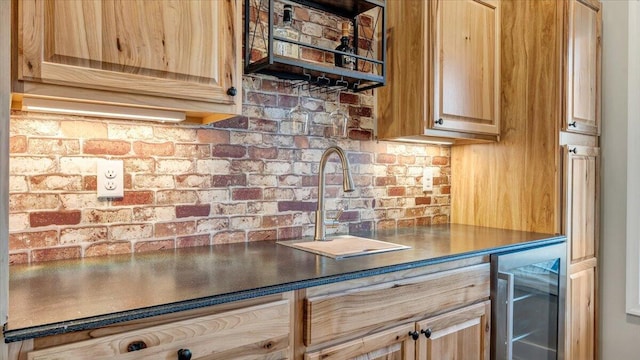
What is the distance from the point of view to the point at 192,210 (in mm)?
1633

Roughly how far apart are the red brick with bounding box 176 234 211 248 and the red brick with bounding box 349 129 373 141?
87 centimetres

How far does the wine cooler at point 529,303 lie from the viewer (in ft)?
5.70

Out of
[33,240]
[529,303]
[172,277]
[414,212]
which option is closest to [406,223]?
[414,212]

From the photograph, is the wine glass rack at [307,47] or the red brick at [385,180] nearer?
the wine glass rack at [307,47]

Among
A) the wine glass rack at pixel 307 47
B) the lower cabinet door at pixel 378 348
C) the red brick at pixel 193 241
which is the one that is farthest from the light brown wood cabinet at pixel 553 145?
the red brick at pixel 193 241

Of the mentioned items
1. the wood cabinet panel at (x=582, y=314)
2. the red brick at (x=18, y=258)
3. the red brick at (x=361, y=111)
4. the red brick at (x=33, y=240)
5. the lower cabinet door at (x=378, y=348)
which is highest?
the red brick at (x=361, y=111)

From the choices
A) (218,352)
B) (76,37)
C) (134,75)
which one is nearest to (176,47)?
(134,75)

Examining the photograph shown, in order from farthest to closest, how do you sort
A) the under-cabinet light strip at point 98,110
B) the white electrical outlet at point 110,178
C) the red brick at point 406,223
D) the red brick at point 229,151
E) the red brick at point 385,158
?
the red brick at point 406,223 < the red brick at point 385,158 < the red brick at point 229,151 < the white electrical outlet at point 110,178 < the under-cabinet light strip at point 98,110

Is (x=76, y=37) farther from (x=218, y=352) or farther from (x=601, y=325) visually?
(x=601, y=325)

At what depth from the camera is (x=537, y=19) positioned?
7.20ft

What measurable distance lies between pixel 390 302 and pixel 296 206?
700mm

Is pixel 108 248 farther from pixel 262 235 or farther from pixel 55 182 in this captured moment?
pixel 262 235

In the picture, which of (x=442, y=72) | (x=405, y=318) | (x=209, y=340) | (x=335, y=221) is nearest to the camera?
(x=209, y=340)

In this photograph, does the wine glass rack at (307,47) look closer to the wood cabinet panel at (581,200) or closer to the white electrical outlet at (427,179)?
the white electrical outlet at (427,179)
